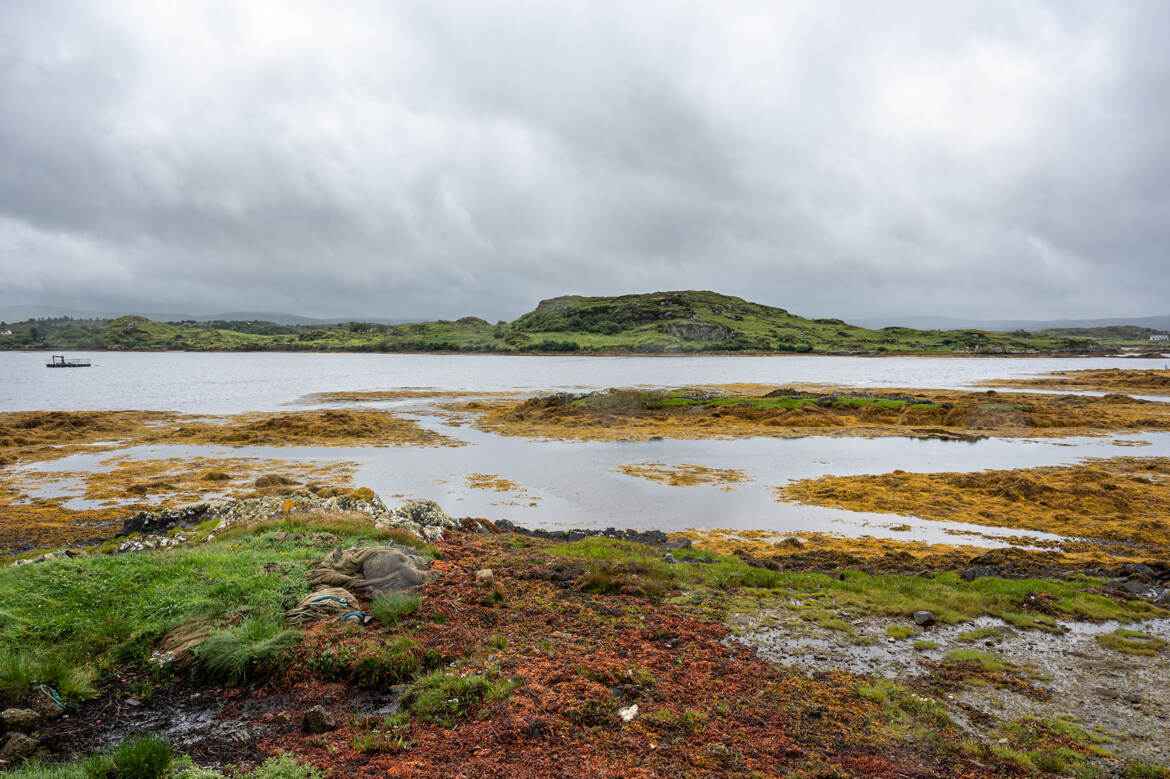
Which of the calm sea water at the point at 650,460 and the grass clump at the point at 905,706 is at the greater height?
the grass clump at the point at 905,706

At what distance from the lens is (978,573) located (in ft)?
46.0

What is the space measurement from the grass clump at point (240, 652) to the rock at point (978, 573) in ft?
51.1

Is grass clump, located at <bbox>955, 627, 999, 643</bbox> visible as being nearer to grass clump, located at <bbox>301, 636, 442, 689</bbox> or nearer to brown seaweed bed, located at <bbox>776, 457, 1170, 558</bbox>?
grass clump, located at <bbox>301, 636, 442, 689</bbox>

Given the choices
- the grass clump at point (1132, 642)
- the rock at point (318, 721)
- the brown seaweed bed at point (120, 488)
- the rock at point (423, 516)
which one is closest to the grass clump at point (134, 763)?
the rock at point (318, 721)

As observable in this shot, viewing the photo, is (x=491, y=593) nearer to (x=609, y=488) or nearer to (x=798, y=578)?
(x=798, y=578)

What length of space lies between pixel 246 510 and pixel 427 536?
6526mm

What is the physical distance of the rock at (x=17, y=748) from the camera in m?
6.02

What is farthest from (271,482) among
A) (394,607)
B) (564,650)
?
(564,650)

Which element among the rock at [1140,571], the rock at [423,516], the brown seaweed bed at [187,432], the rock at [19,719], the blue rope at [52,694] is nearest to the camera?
the rock at [19,719]

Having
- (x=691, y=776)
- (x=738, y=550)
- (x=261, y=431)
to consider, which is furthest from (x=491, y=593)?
(x=261, y=431)

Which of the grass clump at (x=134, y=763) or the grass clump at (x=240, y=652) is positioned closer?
the grass clump at (x=134, y=763)

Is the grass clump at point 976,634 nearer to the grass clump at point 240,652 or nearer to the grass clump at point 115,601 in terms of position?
the grass clump at point 240,652

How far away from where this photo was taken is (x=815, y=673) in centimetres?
884

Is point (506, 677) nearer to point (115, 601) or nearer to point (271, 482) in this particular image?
point (115, 601)
